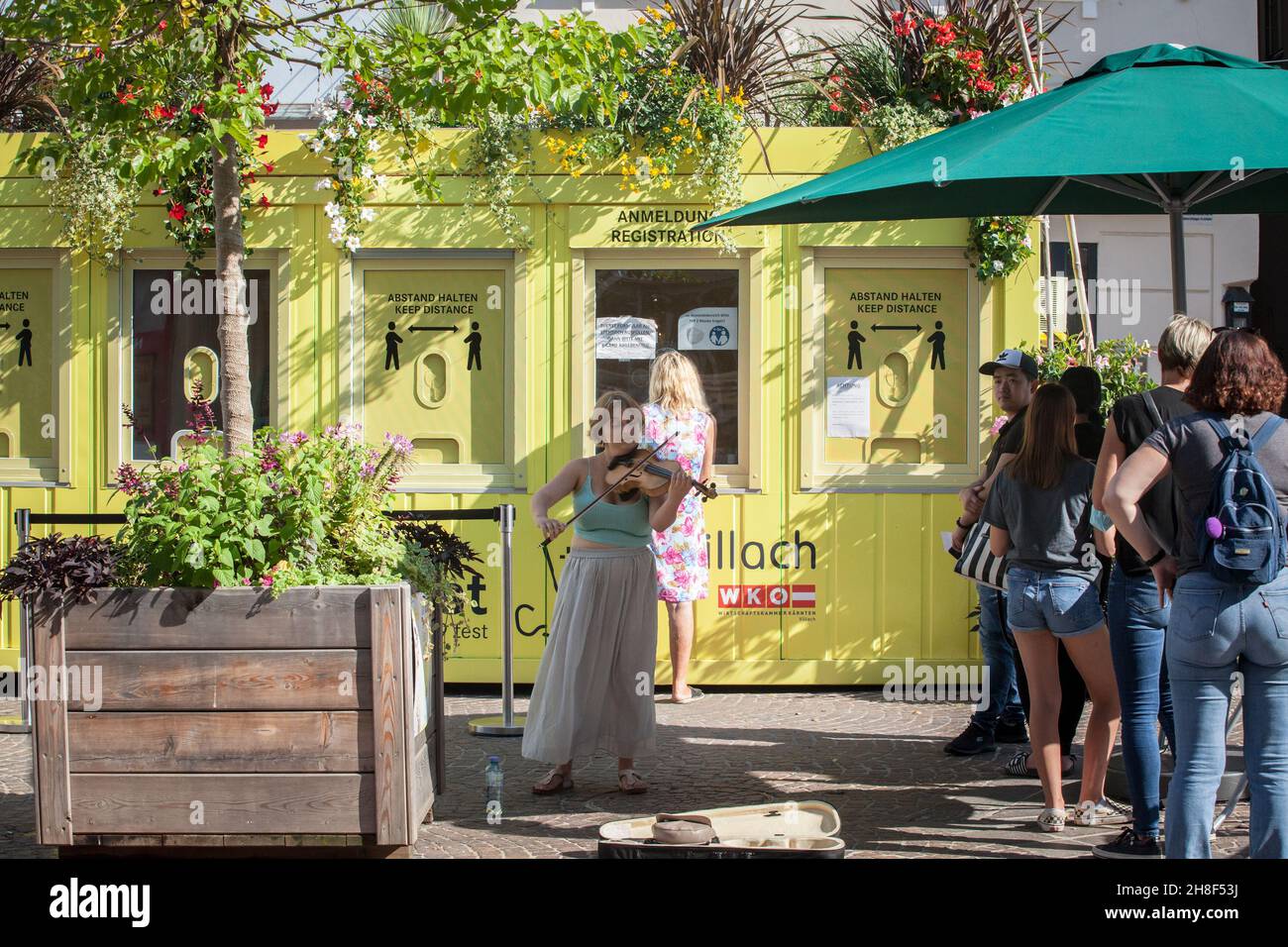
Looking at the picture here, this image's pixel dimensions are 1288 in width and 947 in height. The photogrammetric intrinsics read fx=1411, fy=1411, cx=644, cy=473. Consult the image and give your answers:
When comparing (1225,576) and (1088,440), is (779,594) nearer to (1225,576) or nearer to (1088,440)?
(1088,440)

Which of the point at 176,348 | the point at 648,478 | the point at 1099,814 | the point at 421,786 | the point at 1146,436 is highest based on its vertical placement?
the point at 176,348

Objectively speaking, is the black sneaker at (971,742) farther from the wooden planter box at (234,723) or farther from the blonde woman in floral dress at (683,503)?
the wooden planter box at (234,723)

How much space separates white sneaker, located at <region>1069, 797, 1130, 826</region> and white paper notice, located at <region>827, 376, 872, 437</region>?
11.4ft

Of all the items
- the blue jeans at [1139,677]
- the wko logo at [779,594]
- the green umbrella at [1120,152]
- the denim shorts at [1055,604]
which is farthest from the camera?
the wko logo at [779,594]

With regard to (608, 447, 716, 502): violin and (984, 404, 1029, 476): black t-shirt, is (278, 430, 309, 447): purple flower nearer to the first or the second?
(608, 447, 716, 502): violin

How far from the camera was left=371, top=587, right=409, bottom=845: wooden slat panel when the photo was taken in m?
4.84

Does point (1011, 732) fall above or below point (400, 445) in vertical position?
below

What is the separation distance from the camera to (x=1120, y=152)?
15.8 feet

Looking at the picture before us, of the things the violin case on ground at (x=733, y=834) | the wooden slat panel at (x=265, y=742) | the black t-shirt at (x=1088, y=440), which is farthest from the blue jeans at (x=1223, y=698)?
the wooden slat panel at (x=265, y=742)

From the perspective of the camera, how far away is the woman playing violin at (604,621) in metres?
6.21

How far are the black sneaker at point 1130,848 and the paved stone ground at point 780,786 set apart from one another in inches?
4.2

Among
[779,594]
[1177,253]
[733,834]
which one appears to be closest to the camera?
[733,834]

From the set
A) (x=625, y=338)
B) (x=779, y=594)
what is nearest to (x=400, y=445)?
(x=625, y=338)

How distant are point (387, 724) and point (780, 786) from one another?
2272 millimetres
